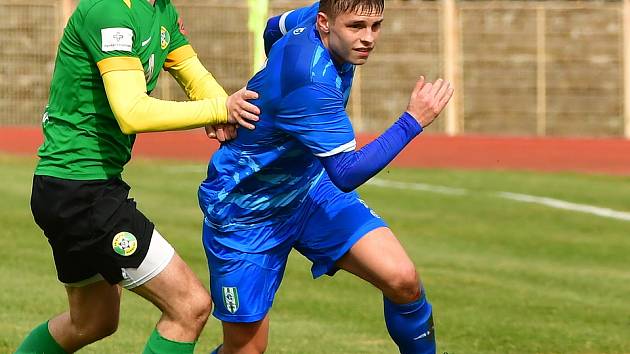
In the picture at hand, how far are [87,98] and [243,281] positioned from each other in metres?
1.27

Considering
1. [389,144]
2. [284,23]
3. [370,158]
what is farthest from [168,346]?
[284,23]

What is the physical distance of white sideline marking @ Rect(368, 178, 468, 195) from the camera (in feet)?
64.8

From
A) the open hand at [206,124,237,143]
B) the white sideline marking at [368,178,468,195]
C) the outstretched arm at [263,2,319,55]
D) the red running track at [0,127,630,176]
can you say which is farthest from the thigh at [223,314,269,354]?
the red running track at [0,127,630,176]

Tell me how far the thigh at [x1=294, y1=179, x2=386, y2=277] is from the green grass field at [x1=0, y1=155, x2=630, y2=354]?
2.02m

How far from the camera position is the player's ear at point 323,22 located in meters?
6.86

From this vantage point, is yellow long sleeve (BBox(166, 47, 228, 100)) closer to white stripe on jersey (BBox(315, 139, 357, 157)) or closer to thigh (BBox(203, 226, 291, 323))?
thigh (BBox(203, 226, 291, 323))

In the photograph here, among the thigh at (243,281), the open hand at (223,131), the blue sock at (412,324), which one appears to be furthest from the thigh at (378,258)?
the open hand at (223,131)

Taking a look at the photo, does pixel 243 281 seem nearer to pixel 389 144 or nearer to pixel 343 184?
pixel 343 184

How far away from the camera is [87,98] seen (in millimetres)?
6758

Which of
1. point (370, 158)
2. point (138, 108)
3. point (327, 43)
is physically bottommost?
point (370, 158)

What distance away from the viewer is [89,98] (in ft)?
22.2

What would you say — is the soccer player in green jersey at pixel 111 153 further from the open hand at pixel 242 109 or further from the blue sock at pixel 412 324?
the blue sock at pixel 412 324

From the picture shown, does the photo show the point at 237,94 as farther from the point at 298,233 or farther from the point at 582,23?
the point at 582,23

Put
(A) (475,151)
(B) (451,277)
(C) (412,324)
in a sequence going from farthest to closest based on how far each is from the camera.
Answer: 1. (A) (475,151)
2. (B) (451,277)
3. (C) (412,324)
